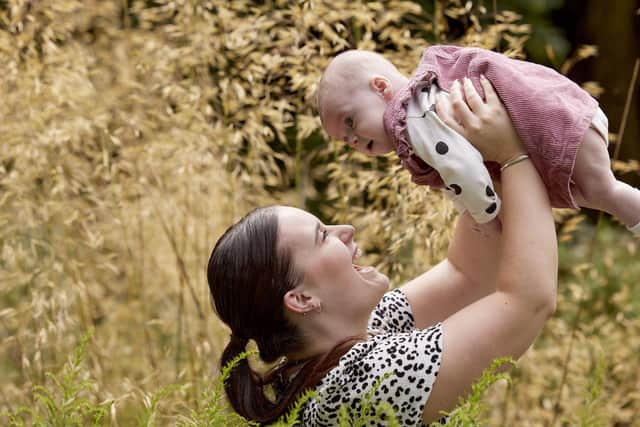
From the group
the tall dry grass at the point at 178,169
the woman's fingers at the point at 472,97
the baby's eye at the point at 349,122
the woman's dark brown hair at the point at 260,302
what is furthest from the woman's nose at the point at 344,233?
the tall dry grass at the point at 178,169

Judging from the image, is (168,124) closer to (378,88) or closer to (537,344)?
(378,88)

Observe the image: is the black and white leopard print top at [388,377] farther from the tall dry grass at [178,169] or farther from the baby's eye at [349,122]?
the tall dry grass at [178,169]

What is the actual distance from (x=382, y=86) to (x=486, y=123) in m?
0.29

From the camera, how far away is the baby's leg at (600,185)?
160 cm

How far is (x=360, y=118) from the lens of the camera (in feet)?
5.90

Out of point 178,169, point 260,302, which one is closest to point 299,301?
point 260,302

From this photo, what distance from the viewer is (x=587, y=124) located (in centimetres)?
158

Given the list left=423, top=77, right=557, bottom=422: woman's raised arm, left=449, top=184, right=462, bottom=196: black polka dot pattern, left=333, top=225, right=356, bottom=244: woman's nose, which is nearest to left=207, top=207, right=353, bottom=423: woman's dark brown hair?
left=333, top=225, right=356, bottom=244: woman's nose

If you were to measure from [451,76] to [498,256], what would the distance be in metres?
0.37

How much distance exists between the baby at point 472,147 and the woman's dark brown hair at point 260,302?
0.29 m

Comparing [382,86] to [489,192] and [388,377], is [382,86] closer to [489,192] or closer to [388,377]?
[489,192]

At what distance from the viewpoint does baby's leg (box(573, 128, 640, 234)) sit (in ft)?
5.24

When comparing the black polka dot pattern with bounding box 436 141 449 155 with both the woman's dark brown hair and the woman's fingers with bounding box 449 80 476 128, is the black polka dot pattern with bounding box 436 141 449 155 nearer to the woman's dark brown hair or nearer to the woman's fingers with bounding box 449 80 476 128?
the woman's fingers with bounding box 449 80 476 128

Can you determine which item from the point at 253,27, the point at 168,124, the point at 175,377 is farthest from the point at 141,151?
the point at 175,377
